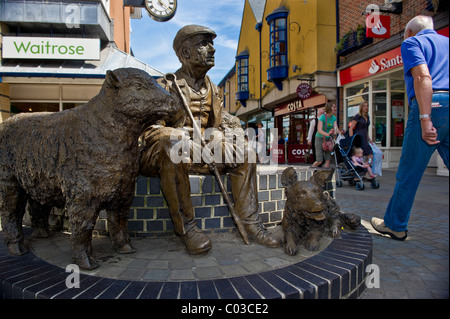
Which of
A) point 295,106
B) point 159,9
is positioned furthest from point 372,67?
point 159,9

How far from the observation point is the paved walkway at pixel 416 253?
124cm

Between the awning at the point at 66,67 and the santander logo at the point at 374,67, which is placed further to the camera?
the santander logo at the point at 374,67

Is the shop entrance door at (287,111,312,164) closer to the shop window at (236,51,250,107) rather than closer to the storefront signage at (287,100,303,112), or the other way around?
the storefront signage at (287,100,303,112)

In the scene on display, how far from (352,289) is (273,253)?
1.94ft

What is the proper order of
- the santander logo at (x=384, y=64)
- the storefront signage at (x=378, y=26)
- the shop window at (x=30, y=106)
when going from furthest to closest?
the shop window at (x=30, y=106) → the storefront signage at (x=378, y=26) → the santander logo at (x=384, y=64)

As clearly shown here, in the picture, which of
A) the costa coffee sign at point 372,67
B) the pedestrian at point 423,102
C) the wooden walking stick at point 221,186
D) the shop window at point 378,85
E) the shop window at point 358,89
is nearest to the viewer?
the wooden walking stick at point 221,186

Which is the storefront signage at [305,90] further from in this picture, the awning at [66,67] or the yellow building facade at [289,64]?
the awning at [66,67]

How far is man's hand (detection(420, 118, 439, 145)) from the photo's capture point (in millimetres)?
2664

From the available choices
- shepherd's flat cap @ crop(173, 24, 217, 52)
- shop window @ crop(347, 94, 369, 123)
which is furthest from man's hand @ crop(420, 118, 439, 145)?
shop window @ crop(347, 94, 369, 123)

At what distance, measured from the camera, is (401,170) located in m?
3.01

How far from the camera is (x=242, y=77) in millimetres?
25828

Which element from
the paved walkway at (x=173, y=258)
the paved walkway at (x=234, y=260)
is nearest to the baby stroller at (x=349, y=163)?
the paved walkway at (x=234, y=260)

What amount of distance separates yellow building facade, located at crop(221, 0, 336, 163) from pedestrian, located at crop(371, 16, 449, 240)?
253 inches

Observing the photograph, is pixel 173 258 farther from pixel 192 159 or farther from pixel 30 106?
pixel 30 106
